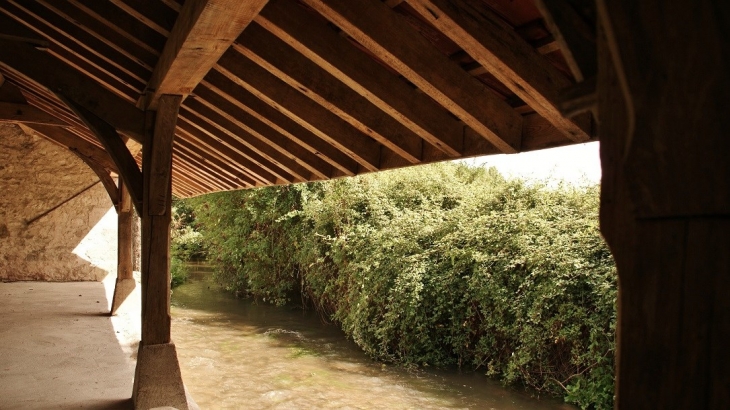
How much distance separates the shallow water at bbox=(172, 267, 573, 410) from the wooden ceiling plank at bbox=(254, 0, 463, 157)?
4.29 metres

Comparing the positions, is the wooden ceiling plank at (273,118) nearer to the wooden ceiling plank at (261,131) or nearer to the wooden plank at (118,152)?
the wooden ceiling plank at (261,131)

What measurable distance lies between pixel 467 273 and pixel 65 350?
477cm

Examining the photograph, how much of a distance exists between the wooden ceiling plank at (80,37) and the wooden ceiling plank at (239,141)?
0.60 m

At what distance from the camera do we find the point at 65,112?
6652 mm

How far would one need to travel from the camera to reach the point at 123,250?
313 inches

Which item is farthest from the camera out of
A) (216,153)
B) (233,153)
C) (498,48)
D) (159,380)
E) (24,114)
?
(24,114)

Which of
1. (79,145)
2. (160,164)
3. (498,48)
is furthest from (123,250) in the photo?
(498,48)

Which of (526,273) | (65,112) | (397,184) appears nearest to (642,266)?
(526,273)

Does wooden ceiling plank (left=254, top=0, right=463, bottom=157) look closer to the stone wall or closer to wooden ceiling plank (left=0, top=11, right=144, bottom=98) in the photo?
wooden ceiling plank (left=0, top=11, right=144, bottom=98)

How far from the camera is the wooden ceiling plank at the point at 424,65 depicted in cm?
224

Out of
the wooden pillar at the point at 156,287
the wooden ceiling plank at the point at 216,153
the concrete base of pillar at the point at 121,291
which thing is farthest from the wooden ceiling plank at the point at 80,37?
the concrete base of pillar at the point at 121,291

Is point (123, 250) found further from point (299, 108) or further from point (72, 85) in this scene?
point (299, 108)

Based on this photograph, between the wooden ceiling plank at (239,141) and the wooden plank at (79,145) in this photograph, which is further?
the wooden plank at (79,145)

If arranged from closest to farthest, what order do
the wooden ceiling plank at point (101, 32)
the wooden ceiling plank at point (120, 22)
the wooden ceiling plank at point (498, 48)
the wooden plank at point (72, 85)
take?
the wooden ceiling plank at point (498, 48), the wooden ceiling plank at point (120, 22), the wooden ceiling plank at point (101, 32), the wooden plank at point (72, 85)
